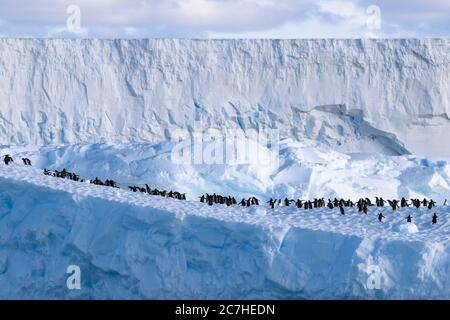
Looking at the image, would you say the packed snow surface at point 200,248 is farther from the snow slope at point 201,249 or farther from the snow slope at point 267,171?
the snow slope at point 267,171

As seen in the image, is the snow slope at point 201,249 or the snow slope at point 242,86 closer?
the snow slope at point 201,249

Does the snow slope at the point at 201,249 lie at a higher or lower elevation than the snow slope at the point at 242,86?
lower

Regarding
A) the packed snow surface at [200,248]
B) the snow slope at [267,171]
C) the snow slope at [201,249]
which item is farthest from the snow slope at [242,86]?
the snow slope at [201,249]

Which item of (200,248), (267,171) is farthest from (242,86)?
(200,248)

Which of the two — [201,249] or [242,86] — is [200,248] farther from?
[242,86]

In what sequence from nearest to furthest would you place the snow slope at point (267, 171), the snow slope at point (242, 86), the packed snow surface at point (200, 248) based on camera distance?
1. the packed snow surface at point (200, 248)
2. the snow slope at point (267, 171)
3. the snow slope at point (242, 86)

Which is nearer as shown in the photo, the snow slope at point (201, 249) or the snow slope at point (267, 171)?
the snow slope at point (201, 249)

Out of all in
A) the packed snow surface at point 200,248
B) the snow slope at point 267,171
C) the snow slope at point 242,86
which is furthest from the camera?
the snow slope at point 242,86
